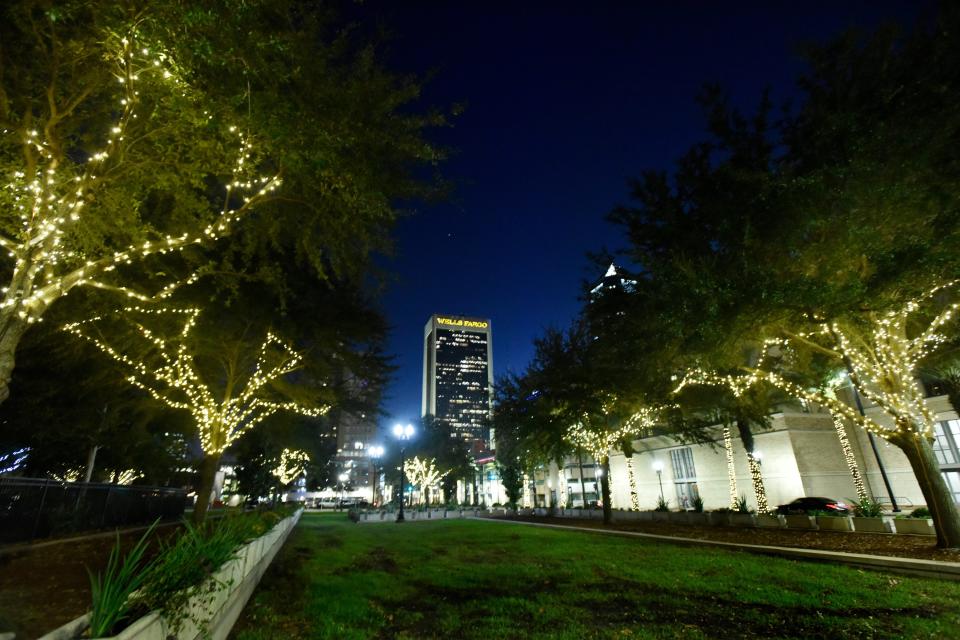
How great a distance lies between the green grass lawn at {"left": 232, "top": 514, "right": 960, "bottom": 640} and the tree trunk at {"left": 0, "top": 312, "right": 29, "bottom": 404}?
4.38 metres

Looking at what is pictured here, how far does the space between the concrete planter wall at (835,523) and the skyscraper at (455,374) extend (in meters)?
170

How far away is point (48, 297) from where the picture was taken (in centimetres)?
604

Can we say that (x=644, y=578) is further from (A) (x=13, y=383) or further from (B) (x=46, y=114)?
(A) (x=13, y=383)

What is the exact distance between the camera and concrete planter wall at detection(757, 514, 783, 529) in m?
17.8

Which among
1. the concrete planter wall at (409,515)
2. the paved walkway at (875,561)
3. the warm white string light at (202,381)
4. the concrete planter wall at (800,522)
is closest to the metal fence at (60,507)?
the warm white string light at (202,381)

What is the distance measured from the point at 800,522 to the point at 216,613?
20.3 metres

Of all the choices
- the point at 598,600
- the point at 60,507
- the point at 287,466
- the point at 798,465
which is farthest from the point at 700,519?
the point at 287,466

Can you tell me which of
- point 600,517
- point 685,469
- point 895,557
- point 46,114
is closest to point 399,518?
point 600,517

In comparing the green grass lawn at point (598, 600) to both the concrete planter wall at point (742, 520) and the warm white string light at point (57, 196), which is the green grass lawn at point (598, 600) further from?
the concrete planter wall at point (742, 520)

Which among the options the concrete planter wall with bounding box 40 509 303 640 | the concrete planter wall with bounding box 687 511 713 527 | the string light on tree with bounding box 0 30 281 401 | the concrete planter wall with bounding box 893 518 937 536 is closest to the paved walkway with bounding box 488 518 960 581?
the concrete planter wall with bounding box 893 518 937 536

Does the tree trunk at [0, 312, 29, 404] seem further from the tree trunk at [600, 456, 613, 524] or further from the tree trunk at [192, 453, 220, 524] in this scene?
the tree trunk at [600, 456, 613, 524]

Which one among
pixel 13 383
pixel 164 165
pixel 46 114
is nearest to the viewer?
pixel 46 114

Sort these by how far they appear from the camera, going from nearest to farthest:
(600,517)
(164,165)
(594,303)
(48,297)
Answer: (48,297)
(164,165)
(594,303)
(600,517)

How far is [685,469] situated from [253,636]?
43352 mm
